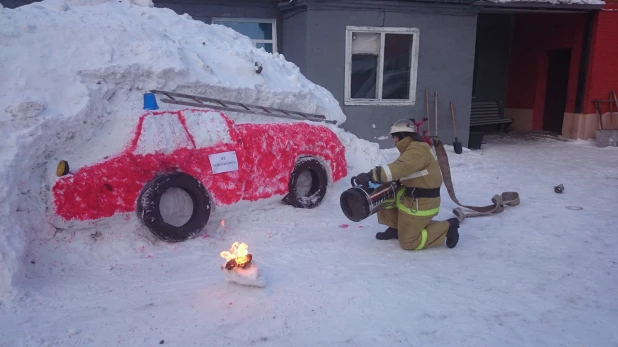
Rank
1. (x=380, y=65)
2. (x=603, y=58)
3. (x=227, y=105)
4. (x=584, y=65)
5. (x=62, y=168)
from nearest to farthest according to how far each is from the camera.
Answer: (x=62, y=168)
(x=227, y=105)
(x=380, y=65)
(x=603, y=58)
(x=584, y=65)

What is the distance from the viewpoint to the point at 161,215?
4.32 meters

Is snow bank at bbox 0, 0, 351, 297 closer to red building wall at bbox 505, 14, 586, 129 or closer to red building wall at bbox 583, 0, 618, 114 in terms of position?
red building wall at bbox 583, 0, 618, 114

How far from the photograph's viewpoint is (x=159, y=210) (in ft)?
13.7

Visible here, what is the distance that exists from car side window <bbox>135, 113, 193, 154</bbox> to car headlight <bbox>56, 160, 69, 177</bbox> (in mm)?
599

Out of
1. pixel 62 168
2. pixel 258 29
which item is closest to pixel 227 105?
pixel 62 168

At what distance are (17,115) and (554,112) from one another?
14.1 m

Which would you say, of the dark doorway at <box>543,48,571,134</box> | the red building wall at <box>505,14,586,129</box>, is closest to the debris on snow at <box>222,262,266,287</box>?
the red building wall at <box>505,14,586,129</box>

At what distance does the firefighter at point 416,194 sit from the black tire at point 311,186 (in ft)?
4.36

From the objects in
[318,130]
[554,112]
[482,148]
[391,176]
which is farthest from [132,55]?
[554,112]

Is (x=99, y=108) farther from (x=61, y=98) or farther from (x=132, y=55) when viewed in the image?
(x=132, y=55)

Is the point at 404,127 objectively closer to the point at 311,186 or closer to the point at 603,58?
the point at 311,186

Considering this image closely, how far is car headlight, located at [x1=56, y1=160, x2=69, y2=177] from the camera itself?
373 centimetres

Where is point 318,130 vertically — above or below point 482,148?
above

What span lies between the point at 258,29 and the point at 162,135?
684 cm
